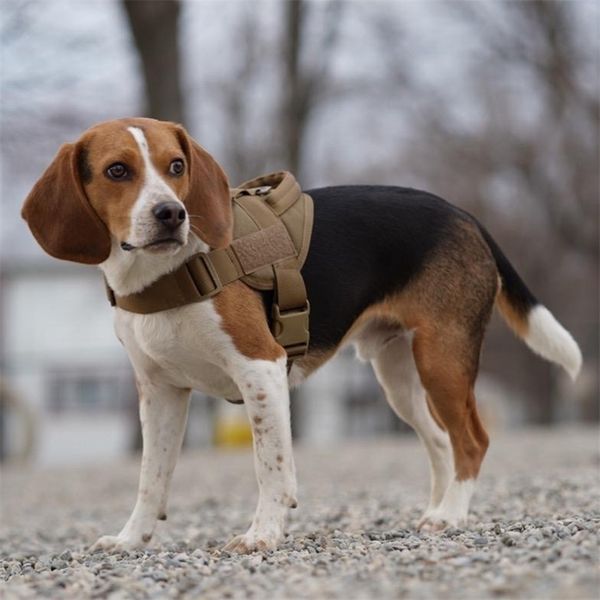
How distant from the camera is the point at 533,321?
614cm

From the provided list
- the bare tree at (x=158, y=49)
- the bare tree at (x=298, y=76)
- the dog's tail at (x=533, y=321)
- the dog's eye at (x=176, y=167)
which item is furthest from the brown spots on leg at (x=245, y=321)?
the bare tree at (x=298, y=76)

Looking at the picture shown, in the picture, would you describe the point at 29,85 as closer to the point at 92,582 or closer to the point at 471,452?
the point at 471,452

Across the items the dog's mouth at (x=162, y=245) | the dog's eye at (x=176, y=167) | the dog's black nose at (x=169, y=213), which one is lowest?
the dog's mouth at (x=162, y=245)

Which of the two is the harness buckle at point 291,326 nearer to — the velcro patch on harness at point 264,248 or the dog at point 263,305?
the dog at point 263,305

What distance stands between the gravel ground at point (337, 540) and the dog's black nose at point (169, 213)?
4.07 ft

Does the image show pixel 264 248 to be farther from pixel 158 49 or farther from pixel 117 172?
pixel 158 49

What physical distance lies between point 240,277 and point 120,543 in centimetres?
137

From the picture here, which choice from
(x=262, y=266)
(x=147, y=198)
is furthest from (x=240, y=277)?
(x=147, y=198)

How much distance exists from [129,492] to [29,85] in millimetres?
7080

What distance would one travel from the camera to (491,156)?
2753 centimetres

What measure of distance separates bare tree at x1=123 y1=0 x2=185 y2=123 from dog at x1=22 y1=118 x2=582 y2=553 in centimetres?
1167

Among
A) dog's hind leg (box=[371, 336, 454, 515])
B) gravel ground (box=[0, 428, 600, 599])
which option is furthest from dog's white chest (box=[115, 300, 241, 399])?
dog's hind leg (box=[371, 336, 454, 515])

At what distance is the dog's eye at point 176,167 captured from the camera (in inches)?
188

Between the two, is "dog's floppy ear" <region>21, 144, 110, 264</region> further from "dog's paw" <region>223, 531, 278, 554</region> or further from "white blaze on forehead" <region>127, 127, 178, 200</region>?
"dog's paw" <region>223, 531, 278, 554</region>
